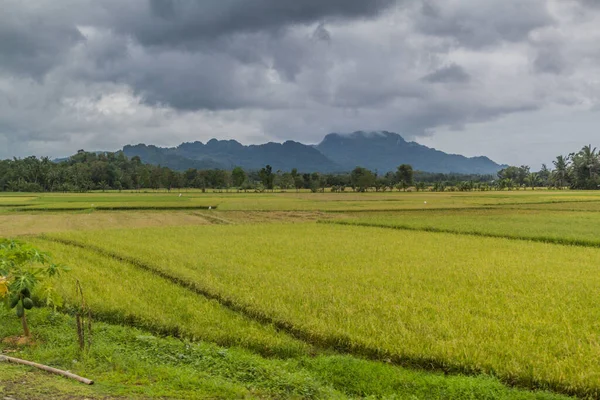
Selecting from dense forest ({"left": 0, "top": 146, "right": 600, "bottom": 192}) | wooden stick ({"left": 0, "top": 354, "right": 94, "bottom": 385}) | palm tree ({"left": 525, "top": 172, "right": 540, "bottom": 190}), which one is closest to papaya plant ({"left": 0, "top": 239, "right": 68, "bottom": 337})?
wooden stick ({"left": 0, "top": 354, "right": 94, "bottom": 385})

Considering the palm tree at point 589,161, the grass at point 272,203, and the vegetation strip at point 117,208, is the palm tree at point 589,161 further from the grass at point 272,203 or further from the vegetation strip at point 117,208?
the vegetation strip at point 117,208

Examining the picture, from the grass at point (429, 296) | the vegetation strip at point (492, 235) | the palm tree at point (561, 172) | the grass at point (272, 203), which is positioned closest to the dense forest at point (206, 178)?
the palm tree at point (561, 172)

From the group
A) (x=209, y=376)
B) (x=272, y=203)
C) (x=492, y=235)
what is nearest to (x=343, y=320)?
(x=209, y=376)

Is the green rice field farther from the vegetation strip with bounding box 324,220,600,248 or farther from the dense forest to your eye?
the dense forest

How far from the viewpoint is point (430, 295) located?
360 inches

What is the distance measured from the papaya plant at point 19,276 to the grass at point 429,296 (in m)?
3.78

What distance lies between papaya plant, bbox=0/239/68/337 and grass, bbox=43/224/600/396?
3.78 metres

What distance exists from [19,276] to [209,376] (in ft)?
12.5

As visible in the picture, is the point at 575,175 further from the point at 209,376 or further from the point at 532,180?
the point at 209,376

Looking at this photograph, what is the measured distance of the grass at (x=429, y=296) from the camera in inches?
240

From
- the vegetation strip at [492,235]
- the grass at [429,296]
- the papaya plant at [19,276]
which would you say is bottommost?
the vegetation strip at [492,235]

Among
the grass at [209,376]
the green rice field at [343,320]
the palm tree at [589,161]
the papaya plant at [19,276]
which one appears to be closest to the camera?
the grass at [209,376]

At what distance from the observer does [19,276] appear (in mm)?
6676

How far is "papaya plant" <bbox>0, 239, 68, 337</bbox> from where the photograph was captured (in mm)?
6426
